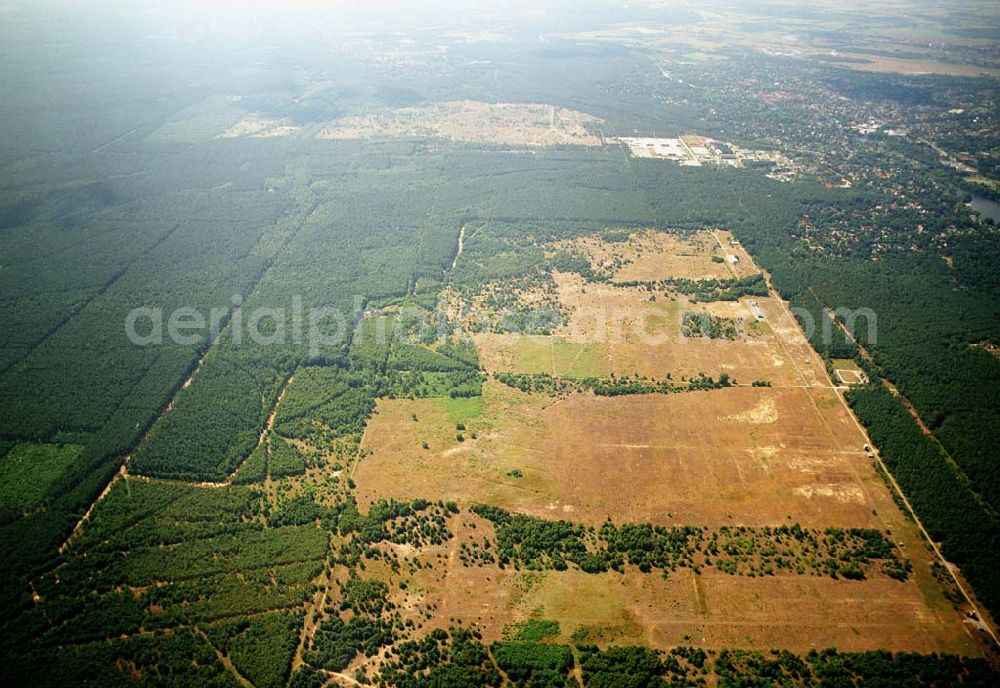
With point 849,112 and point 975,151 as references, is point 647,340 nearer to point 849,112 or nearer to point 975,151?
point 975,151

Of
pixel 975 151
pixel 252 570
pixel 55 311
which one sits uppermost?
pixel 975 151

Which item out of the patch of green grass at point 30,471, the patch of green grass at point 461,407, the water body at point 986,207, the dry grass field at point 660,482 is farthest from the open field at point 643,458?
the water body at point 986,207

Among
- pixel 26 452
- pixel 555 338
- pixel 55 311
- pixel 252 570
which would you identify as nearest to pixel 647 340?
pixel 555 338

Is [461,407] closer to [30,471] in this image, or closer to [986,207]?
[30,471]

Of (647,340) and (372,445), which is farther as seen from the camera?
(647,340)

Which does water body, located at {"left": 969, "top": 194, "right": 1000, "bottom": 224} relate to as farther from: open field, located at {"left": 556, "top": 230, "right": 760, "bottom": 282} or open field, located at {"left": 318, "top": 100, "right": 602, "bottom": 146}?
open field, located at {"left": 318, "top": 100, "right": 602, "bottom": 146}

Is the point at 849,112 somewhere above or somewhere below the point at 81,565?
above

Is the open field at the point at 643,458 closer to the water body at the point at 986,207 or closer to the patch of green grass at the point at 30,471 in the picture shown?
the patch of green grass at the point at 30,471
